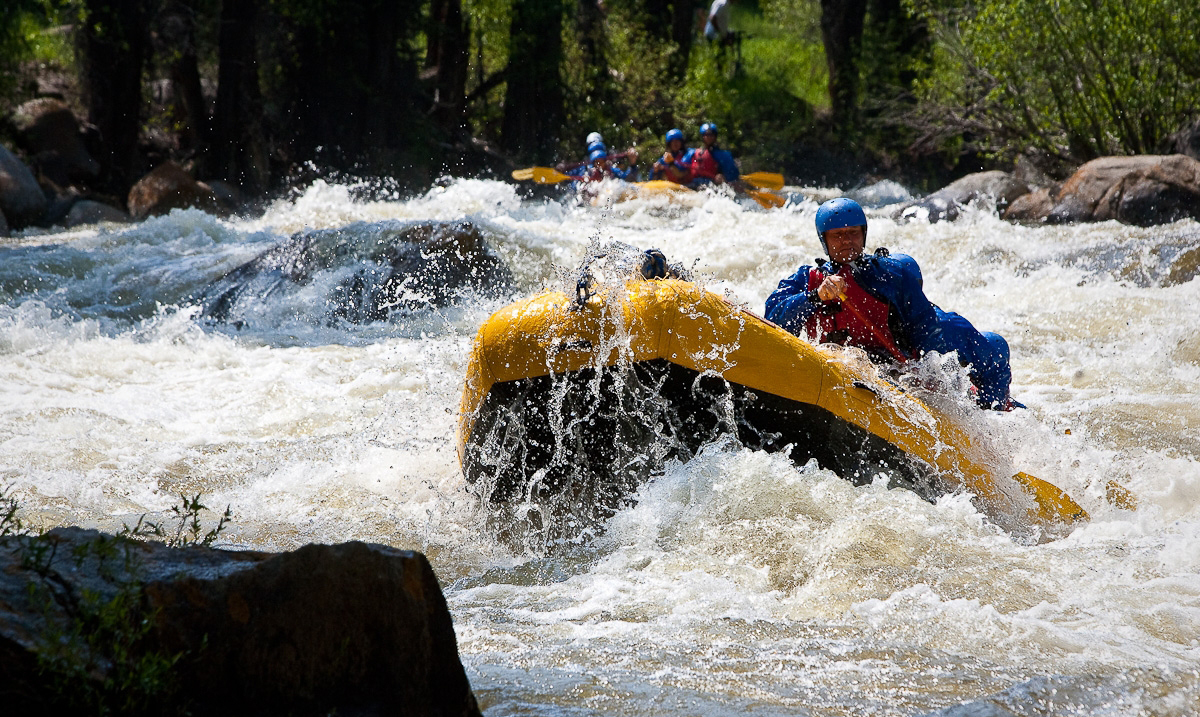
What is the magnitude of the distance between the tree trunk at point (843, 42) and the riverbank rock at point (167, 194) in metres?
11.2

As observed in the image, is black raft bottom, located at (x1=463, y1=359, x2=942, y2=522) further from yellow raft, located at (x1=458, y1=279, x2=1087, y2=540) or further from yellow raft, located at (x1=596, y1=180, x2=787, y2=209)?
Answer: yellow raft, located at (x1=596, y1=180, x2=787, y2=209)

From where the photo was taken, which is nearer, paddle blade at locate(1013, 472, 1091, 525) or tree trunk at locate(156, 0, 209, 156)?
paddle blade at locate(1013, 472, 1091, 525)

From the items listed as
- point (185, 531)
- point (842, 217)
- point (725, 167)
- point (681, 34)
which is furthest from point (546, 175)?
point (185, 531)

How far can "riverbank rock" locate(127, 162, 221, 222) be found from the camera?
13539 millimetres

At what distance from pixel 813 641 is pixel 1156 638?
2.75 ft

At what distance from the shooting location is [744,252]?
945 centimetres

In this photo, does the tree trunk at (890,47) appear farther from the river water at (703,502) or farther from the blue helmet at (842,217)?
the blue helmet at (842,217)

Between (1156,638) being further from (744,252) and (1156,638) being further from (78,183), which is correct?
(78,183)

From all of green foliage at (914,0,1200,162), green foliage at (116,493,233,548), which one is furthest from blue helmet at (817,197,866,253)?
green foliage at (914,0,1200,162)

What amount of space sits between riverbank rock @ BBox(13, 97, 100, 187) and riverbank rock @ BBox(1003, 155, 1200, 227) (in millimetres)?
12229

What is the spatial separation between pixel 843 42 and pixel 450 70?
7088 millimetres

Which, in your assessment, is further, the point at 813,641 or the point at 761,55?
the point at 761,55

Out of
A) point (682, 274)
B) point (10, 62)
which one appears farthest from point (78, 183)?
point (682, 274)

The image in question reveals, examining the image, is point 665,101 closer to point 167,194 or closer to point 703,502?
point 167,194
